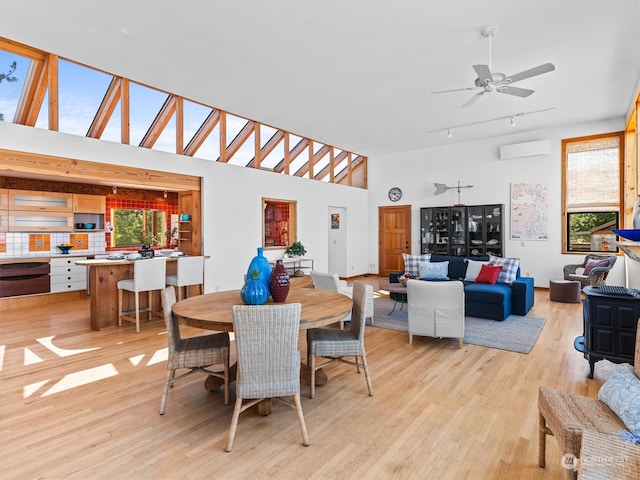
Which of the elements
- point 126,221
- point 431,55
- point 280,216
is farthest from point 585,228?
point 126,221

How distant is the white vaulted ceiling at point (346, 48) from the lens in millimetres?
3486

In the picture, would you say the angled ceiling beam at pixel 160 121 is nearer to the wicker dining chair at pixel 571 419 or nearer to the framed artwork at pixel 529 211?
the wicker dining chair at pixel 571 419

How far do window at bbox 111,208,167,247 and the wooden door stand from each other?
5831 millimetres

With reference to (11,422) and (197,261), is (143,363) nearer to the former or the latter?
(11,422)

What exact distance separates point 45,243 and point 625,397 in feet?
27.9

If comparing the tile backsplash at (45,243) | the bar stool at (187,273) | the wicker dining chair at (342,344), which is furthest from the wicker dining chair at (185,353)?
the tile backsplash at (45,243)

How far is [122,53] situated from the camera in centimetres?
436

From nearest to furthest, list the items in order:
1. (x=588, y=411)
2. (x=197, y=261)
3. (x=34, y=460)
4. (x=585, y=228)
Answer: (x=588, y=411), (x=34, y=460), (x=197, y=261), (x=585, y=228)

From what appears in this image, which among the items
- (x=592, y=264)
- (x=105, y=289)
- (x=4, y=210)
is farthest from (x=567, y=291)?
(x=4, y=210)

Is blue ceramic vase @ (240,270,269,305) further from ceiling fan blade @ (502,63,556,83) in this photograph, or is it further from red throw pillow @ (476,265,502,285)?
red throw pillow @ (476,265,502,285)

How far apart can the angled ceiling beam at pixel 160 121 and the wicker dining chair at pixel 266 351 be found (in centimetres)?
474

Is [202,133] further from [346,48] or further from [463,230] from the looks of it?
[463,230]

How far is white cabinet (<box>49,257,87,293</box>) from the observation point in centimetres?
658

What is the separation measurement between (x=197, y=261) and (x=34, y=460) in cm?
364
